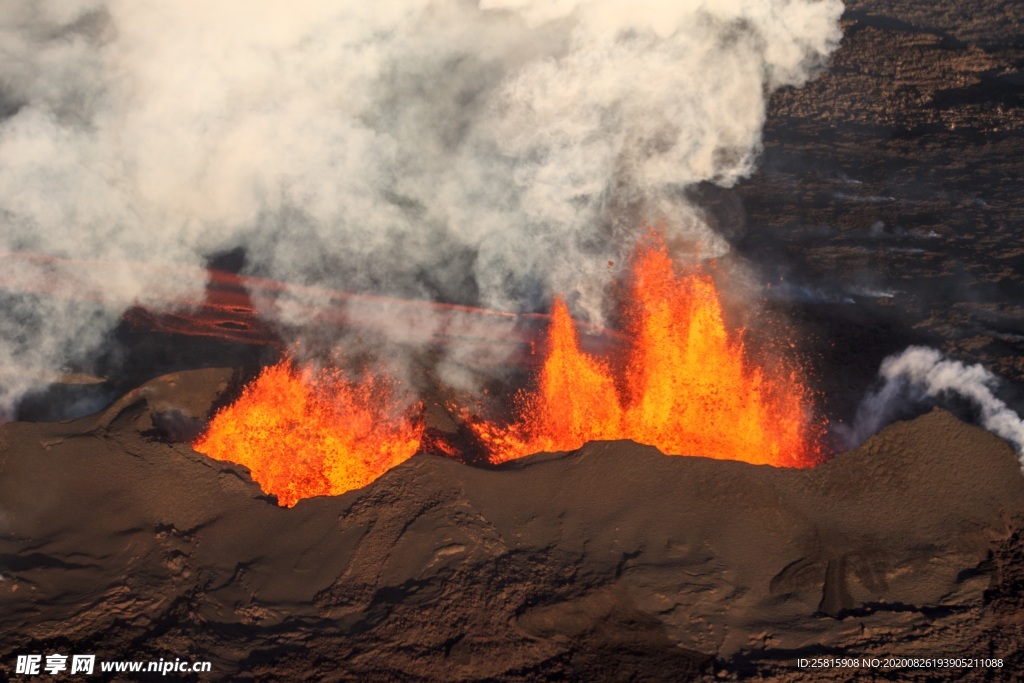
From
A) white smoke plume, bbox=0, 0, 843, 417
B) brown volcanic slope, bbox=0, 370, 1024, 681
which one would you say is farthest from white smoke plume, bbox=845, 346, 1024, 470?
white smoke plume, bbox=0, 0, 843, 417

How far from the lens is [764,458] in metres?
8.50

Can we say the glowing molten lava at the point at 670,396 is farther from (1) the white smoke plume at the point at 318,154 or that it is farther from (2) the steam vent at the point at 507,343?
(1) the white smoke plume at the point at 318,154

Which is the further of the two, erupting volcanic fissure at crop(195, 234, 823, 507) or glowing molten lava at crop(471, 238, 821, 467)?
erupting volcanic fissure at crop(195, 234, 823, 507)

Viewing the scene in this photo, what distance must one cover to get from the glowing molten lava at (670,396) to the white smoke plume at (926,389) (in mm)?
697

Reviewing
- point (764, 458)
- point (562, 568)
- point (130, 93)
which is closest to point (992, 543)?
point (764, 458)

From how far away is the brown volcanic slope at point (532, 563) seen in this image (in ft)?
20.5

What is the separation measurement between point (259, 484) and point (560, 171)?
783 centimetres

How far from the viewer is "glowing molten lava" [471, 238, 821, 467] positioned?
8.80 metres

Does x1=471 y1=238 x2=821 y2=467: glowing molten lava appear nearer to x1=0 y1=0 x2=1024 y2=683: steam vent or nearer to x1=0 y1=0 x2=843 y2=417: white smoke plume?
x1=0 y1=0 x2=1024 y2=683: steam vent

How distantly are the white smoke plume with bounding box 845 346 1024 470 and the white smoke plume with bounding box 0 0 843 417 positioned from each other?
13.1 ft

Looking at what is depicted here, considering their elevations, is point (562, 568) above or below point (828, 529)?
below

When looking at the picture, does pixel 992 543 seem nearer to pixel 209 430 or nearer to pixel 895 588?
pixel 895 588

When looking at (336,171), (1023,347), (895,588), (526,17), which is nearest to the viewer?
(895,588)

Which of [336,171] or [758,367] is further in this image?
[336,171]
